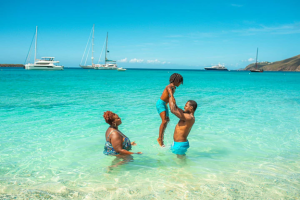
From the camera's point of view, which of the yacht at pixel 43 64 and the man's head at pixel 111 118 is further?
the yacht at pixel 43 64

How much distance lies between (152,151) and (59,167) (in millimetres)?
2287

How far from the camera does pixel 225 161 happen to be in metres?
5.41

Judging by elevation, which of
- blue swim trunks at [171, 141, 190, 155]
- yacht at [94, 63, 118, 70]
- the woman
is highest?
yacht at [94, 63, 118, 70]

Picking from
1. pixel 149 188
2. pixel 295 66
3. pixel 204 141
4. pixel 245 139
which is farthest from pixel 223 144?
pixel 295 66

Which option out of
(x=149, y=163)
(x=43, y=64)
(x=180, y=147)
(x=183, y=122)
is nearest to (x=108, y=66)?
(x=43, y=64)

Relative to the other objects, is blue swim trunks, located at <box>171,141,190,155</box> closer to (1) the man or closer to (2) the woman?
(1) the man

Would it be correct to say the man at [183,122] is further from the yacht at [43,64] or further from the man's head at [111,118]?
A: the yacht at [43,64]

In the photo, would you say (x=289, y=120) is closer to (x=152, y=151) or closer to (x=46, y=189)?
(x=152, y=151)

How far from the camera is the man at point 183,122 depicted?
4.45m

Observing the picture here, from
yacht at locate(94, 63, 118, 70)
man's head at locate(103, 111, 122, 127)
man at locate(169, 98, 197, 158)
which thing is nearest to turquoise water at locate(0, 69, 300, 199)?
man at locate(169, 98, 197, 158)

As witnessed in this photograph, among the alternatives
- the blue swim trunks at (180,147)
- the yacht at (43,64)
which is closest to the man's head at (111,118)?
the blue swim trunks at (180,147)

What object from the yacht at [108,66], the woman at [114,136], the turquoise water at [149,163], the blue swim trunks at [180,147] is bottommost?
the turquoise water at [149,163]

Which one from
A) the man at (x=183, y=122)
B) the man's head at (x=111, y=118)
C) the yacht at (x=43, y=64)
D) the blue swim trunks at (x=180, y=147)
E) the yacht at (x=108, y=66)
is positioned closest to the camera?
the man's head at (x=111, y=118)

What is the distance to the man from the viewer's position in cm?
445
